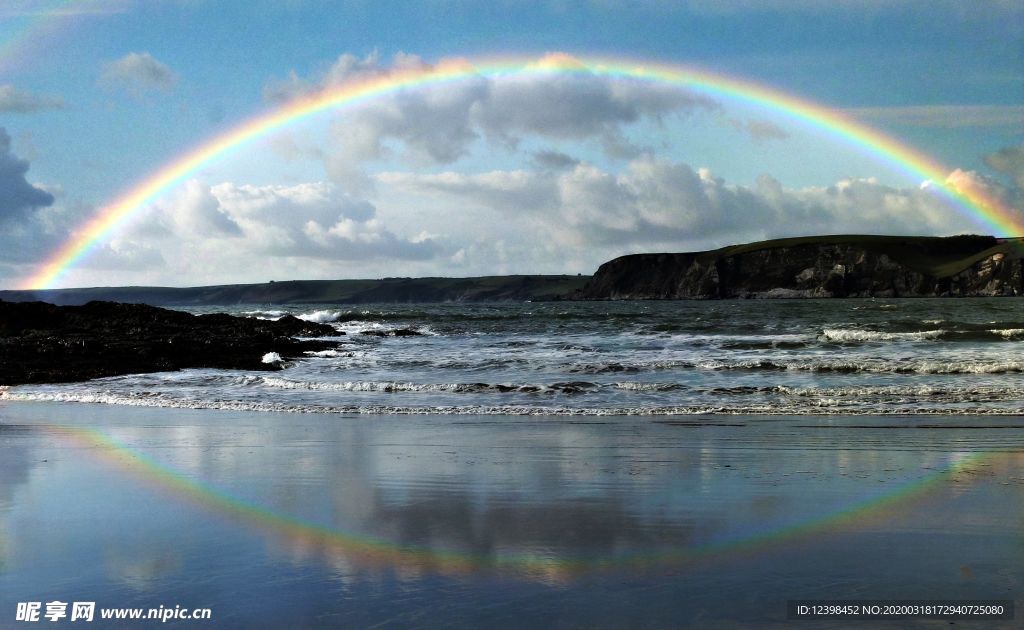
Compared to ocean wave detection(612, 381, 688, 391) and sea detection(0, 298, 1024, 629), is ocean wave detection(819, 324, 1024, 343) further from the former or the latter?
sea detection(0, 298, 1024, 629)

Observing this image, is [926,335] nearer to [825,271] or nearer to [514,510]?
[514,510]

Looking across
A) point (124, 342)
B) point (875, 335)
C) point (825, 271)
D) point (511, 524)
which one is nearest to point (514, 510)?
point (511, 524)

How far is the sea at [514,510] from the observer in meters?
4.77

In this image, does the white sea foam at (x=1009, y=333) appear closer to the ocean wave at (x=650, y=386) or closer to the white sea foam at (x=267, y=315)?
the ocean wave at (x=650, y=386)

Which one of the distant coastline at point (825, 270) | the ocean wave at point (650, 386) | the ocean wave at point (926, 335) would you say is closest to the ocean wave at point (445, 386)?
the ocean wave at point (650, 386)

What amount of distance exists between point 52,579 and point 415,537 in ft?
7.83

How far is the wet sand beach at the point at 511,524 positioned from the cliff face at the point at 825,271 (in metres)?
162

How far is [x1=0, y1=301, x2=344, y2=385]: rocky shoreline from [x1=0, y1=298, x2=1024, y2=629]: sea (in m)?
6.13

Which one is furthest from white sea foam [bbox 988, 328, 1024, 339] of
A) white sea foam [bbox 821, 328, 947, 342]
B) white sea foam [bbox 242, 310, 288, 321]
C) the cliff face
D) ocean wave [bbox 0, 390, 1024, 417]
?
the cliff face

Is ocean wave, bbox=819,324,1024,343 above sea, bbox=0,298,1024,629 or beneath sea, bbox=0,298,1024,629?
above

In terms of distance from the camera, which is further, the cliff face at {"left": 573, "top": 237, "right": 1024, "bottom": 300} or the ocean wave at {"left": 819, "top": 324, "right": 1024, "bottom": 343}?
the cliff face at {"left": 573, "top": 237, "right": 1024, "bottom": 300}

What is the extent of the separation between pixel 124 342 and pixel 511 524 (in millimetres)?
25045

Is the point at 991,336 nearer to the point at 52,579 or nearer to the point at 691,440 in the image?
the point at 691,440

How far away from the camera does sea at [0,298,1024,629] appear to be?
4773 mm
